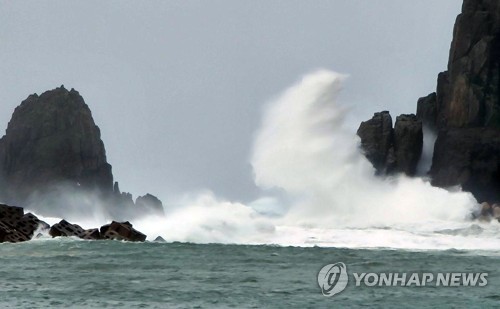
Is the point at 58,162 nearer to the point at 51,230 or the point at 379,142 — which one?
the point at 379,142

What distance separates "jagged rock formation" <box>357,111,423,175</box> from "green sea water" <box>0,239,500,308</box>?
167ft

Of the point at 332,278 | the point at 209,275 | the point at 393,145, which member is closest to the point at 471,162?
the point at 393,145

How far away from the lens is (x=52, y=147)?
153500 mm

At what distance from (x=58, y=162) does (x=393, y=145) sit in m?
58.8

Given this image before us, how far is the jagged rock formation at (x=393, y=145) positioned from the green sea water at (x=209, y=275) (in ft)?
167

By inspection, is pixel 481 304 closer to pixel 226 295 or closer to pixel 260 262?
pixel 226 295

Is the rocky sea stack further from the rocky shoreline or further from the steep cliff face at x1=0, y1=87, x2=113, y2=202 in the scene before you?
the steep cliff face at x1=0, y1=87, x2=113, y2=202

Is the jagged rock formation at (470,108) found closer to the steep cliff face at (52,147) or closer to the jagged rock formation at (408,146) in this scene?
the jagged rock formation at (408,146)

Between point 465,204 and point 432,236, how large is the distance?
24193mm

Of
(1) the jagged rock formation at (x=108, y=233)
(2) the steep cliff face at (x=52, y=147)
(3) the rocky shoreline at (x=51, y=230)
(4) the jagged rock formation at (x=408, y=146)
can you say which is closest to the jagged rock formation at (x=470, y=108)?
(4) the jagged rock formation at (x=408, y=146)

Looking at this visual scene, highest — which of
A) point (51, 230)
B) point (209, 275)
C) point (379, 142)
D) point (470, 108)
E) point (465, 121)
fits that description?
point (470, 108)

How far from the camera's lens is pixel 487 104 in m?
116

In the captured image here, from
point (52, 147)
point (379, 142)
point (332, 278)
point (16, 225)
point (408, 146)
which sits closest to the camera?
point (332, 278)

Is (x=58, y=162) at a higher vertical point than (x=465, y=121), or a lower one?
higher
